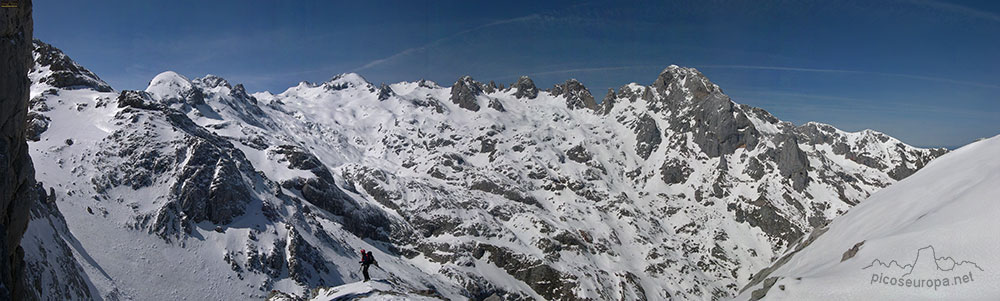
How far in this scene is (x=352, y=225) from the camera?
157750 mm

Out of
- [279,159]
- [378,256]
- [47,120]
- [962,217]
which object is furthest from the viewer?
[279,159]

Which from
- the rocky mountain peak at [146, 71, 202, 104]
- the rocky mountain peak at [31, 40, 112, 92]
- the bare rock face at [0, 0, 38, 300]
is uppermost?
the rocky mountain peak at [146, 71, 202, 104]

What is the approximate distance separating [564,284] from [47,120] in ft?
450

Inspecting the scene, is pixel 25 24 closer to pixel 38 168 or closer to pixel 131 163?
pixel 38 168

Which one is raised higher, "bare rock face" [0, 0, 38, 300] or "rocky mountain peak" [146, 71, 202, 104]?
"rocky mountain peak" [146, 71, 202, 104]

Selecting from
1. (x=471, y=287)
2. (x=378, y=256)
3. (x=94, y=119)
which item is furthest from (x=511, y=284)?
(x=94, y=119)

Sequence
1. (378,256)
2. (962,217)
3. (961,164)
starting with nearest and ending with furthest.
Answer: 1. (962,217)
2. (961,164)
3. (378,256)
